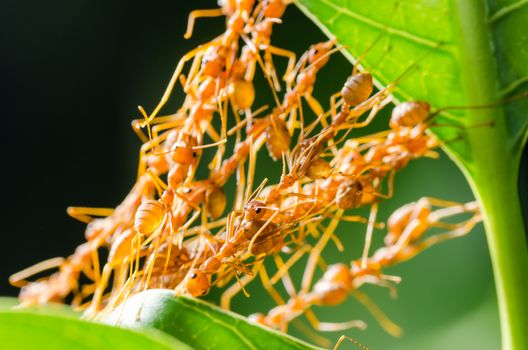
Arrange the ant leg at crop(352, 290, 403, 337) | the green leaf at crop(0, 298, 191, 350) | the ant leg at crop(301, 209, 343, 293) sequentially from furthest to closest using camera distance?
the ant leg at crop(352, 290, 403, 337) → the ant leg at crop(301, 209, 343, 293) → the green leaf at crop(0, 298, 191, 350)

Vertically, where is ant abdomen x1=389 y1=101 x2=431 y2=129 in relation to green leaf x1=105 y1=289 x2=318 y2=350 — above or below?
above

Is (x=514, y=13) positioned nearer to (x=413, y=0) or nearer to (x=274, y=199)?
(x=413, y=0)

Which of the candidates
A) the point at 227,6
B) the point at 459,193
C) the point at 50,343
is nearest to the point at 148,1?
the point at 459,193

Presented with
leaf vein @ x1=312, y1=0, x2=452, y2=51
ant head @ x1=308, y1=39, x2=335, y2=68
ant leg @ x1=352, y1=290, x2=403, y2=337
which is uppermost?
leaf vein @ x1=312, y1=0, x2=452, y2=51

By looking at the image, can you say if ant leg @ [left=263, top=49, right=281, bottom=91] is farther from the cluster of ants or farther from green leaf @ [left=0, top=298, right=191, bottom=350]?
green leaf @ [left=0, top=298, right=191, bottom=350]

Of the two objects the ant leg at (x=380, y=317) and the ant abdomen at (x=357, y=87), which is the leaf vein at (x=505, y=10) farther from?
the ant leg at (x=380, y=317)

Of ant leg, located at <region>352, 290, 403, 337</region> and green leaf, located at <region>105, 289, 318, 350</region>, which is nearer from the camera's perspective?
green leaf, located at <region>105, 289, 318, 350</region>

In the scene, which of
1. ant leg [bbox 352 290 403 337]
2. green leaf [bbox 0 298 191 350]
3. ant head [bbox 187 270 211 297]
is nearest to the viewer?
green leaf [bbox 0 298 191 350]

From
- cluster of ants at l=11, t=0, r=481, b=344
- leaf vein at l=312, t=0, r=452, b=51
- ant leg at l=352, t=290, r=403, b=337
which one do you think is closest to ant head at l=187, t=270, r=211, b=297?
cluster of ants at l=11, t=0, r=481, b=344
